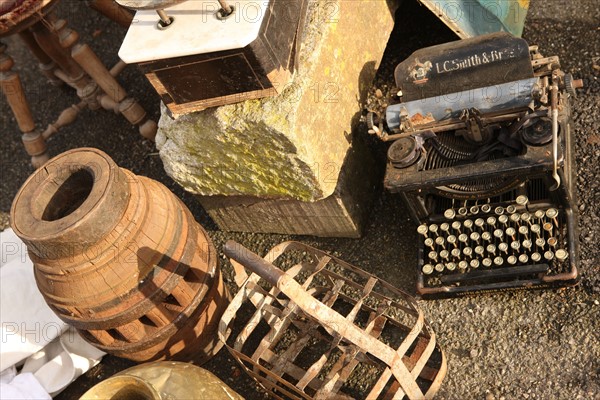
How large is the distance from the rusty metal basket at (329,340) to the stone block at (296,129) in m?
0.49

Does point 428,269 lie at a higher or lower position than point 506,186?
lower

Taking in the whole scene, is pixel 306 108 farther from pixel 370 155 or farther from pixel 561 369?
pixel 561 369

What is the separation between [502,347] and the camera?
4184 mm

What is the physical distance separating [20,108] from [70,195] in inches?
79.8

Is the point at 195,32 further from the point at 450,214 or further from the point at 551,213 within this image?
the point at 551,213

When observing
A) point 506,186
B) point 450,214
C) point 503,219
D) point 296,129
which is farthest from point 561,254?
point 296,129

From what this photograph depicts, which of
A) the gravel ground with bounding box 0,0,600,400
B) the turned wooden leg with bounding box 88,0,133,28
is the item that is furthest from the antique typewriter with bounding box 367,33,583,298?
the turned wooden leg with bounding box 88,0,133,28

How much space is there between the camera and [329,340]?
14.4 ft

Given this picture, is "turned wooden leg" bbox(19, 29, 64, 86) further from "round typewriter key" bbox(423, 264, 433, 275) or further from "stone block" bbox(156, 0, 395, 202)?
"round typewriter key" bbox(423, 264, 433, 275)

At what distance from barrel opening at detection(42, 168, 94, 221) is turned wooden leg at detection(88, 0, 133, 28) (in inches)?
79.9

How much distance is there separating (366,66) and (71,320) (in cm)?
252

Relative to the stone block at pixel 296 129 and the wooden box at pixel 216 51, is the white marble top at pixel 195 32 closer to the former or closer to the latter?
the wooden box at pixel 216 51

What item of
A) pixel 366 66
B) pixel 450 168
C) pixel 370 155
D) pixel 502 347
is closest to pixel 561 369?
pixel 502 347

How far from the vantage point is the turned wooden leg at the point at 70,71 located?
5.75 meters
